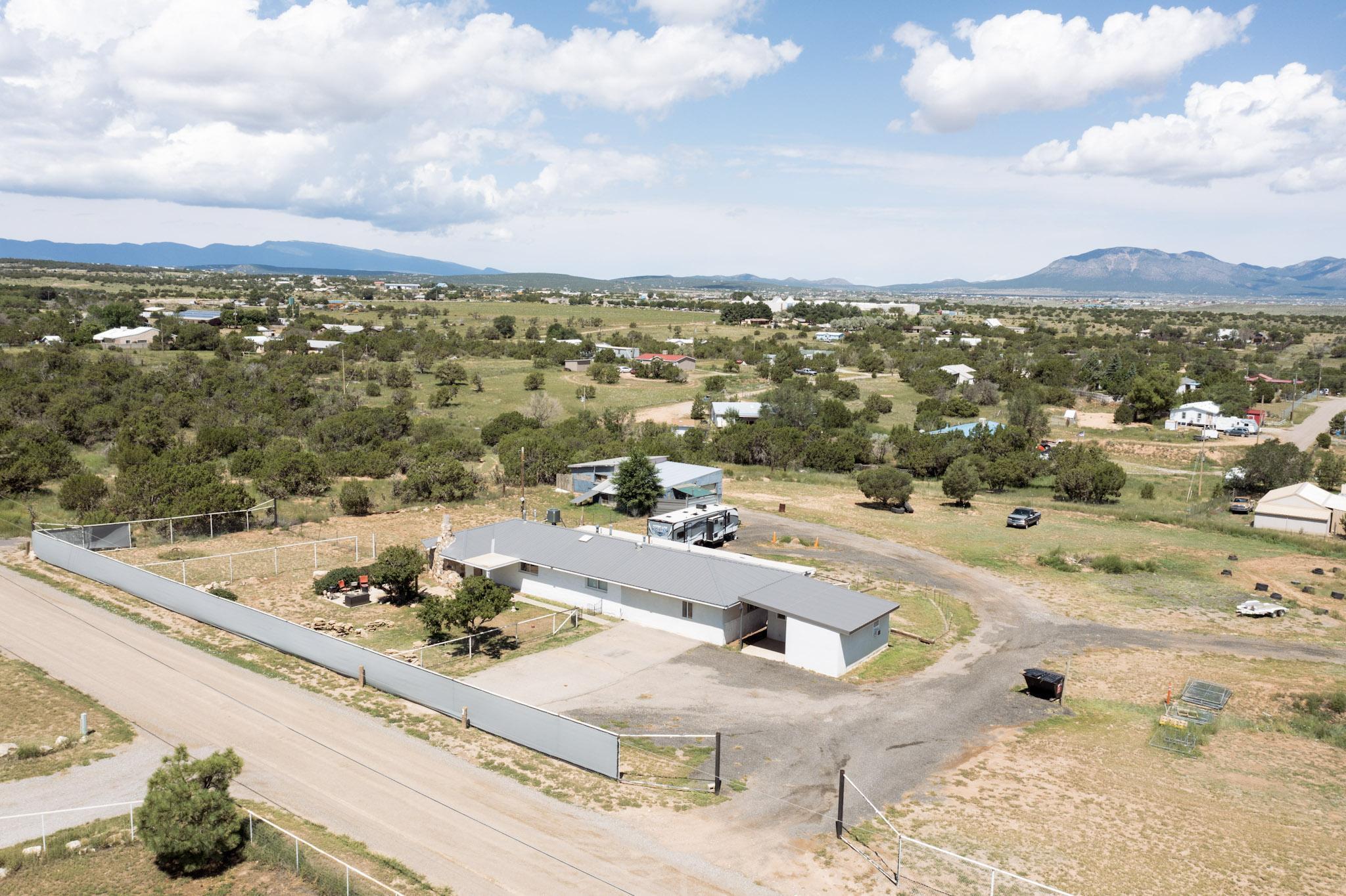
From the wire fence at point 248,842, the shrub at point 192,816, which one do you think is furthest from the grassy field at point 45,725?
the shrub at point 192,816

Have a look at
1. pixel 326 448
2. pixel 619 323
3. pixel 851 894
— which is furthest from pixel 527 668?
pixel 619 323

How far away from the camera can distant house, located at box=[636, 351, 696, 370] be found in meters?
123

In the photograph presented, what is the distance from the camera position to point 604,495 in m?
53.6

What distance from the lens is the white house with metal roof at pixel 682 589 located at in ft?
97.3

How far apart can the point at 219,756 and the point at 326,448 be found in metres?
51.7

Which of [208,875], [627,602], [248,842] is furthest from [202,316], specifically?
[208,875]

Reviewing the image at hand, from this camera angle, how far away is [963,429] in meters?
74.9

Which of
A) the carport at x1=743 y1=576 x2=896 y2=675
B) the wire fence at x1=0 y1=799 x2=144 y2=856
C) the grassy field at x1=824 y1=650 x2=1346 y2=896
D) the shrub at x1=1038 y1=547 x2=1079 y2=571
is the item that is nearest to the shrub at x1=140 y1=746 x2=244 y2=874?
the wire fence at x1=0 y1=799 x2=144 y2=856

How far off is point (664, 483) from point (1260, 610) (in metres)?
31.1

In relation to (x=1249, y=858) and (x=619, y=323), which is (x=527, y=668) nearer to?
(x=1249, y=858)

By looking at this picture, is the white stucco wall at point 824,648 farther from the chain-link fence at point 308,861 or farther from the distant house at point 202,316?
the distant house at point 202,316

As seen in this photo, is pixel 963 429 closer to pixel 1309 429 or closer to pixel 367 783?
pixel 1309 429

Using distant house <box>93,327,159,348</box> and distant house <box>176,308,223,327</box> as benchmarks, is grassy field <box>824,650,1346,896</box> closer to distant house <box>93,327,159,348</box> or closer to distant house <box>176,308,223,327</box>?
distant house <box>93,327,159,348</box>

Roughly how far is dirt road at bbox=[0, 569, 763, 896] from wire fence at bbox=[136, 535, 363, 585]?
24.2ft
